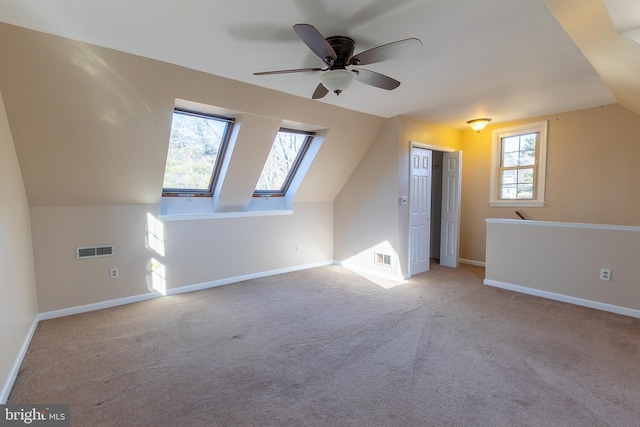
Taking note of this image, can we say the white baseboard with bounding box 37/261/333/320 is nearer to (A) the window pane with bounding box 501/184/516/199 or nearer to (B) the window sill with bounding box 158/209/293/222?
(B) the window sill with bounding box 158/209/293/222

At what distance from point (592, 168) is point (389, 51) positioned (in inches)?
160

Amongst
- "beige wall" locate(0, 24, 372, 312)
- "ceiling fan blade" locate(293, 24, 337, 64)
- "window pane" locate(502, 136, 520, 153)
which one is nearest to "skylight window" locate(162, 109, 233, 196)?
"beige wall" locate(0, 24, 372, 312)

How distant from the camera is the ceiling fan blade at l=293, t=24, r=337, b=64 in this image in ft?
5.62

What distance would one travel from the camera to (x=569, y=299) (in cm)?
370

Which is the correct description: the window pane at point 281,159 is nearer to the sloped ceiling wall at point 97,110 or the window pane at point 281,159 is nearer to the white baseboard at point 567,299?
the sloped ceiling wall at point 97,110

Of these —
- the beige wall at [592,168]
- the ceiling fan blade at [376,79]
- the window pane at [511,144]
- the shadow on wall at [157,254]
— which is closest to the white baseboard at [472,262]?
the beige wall at [592,168]

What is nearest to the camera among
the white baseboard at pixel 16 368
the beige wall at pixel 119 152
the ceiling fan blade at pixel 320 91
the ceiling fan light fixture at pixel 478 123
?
the white baseboard at pixel 16 368

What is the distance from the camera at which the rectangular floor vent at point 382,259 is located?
4.82 metres

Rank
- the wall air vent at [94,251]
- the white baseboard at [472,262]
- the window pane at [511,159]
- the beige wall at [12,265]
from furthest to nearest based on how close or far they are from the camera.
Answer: the white baseboard at [472,262]
the window pane at [511,159]
the wall air vent at [94,251]
the beige wall at [12,265]

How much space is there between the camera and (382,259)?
491cm

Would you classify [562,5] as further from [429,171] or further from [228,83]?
[429,171]

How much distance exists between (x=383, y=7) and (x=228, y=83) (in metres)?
1.84

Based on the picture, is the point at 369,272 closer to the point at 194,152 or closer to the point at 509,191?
the point at 509,191

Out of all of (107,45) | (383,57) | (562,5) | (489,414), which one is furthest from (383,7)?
(489,414)
